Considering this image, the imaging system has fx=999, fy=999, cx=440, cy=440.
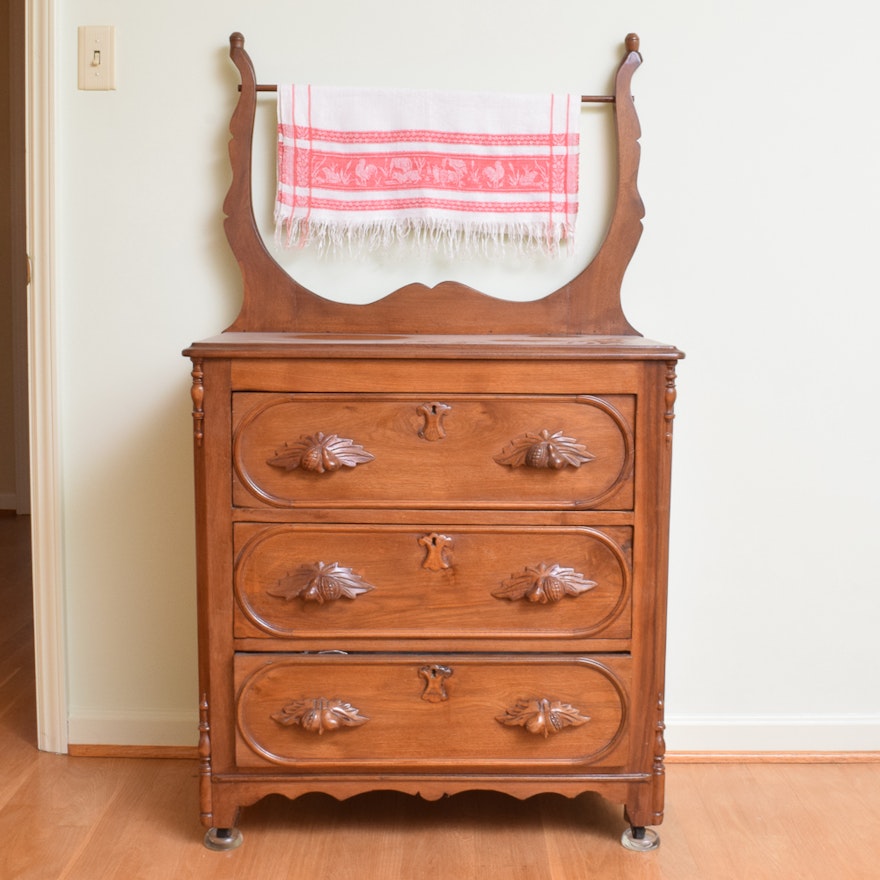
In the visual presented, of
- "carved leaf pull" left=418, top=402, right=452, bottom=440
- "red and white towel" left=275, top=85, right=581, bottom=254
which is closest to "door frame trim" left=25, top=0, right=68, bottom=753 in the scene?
"red and white towel" left=275, top=85, right=581, bottom=254

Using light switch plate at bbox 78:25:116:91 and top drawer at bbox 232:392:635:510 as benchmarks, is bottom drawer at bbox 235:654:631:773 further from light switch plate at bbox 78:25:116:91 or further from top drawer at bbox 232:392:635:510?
light switch plate at bbox 78:25:116:91

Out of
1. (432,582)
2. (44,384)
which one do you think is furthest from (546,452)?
(44,384)

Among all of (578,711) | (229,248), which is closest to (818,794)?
(578,711)

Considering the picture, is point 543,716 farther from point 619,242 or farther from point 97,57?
point 97,57

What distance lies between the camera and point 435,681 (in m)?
1.67

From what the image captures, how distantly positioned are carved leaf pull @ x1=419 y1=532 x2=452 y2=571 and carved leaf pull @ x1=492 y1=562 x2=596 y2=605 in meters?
0.10

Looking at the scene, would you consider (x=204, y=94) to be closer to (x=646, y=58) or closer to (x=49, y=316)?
(x=49, y=316)

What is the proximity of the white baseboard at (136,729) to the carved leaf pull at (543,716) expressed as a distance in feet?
2.59

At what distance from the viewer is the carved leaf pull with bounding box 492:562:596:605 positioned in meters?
1.65

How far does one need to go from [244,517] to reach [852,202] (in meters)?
1.37

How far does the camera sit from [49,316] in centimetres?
203

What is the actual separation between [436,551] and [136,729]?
908 millimetres

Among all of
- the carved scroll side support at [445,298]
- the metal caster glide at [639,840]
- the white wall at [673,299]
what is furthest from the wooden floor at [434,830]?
the carved scroll side support at [445,298]

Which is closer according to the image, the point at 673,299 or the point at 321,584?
the point at 321,584
